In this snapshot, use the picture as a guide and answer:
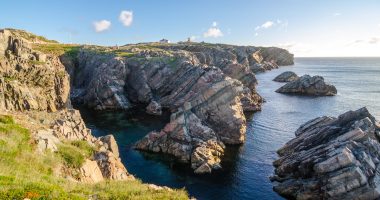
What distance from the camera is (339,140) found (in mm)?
58344

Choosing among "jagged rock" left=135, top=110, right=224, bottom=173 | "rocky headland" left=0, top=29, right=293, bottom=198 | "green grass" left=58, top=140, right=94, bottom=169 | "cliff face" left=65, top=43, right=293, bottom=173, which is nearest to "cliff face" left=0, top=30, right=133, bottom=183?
"rocky headland" left=0, top=29, right=293, bottom=198

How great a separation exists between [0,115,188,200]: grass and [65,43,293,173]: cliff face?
33681 mm

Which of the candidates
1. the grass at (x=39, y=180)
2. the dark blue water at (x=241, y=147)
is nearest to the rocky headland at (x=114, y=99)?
the grass at (x=39, y=180)

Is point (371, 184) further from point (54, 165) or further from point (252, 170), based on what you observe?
point (54, 165)

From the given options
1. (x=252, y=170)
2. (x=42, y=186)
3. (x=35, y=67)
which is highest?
(x=35, y=67)

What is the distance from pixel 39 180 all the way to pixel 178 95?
9524cm

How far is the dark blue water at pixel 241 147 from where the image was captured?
55156 mm

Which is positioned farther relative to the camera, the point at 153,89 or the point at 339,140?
the point at 153,89

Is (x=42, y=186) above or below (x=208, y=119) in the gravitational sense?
above

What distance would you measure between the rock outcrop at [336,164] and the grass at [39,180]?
31088 mm

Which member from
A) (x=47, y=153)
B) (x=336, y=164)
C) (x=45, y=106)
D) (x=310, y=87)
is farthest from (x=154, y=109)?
(x=47, y=153)

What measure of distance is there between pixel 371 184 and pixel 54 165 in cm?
4171

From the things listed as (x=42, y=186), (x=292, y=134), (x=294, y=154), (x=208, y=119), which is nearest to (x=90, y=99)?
(x=208, y=119)

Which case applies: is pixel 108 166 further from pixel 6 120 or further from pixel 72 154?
pixel 6 120
